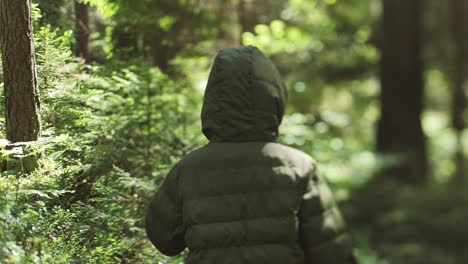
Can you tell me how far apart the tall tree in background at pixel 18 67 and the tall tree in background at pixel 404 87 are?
8826 mm

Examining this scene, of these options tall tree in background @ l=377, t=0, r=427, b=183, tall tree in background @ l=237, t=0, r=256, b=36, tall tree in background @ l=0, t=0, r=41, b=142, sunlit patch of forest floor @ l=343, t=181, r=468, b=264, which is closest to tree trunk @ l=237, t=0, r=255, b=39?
tall tree in background @ l=237, t=0, r=256, b=36

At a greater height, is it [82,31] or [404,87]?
[82,31]

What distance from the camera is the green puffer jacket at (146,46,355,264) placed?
129 inches

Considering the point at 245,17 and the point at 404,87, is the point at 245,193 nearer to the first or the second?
the point at 245,17

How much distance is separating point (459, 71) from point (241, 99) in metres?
13.6

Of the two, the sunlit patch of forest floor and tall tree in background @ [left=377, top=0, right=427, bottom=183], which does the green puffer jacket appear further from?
tall tree in background @ [left=377, top=0, right=427, bottom=183]

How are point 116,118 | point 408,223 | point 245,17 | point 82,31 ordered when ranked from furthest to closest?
point 408,223 → point 245,17 → point 116,118 → point 82,31

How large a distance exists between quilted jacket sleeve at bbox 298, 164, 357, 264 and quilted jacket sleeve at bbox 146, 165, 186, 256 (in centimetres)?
71

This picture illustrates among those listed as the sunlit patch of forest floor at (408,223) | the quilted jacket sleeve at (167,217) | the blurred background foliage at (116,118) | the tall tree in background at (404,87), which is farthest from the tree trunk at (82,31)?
the tall tree in background at (404,87)

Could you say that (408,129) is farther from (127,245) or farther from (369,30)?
(127,245)

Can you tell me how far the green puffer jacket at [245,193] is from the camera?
129 inches

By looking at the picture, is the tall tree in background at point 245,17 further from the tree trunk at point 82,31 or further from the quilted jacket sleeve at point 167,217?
the quilted jacket sleeve at point 167,217

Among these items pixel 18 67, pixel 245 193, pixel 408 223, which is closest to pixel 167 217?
pixel 245 193

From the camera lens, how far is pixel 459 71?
15.6 m
